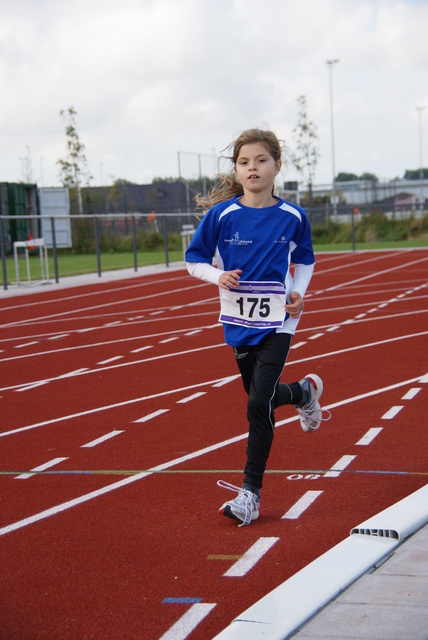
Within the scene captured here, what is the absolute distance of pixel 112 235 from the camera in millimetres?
42469

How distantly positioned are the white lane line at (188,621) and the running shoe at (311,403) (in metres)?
2.06

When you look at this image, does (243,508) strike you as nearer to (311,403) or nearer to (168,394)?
(311,403)

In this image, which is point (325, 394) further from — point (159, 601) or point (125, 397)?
point (159, 601)

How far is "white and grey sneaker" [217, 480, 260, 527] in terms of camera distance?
4.82 meters

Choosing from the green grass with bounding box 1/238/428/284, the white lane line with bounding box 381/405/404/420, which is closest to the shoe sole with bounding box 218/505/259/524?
the white lane line with bounding box 381/405/404/420

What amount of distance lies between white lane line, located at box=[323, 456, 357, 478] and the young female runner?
2.60ft

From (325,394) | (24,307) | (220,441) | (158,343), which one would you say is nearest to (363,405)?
(325,394)

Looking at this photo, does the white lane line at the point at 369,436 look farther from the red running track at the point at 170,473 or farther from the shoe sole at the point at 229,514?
the shoe sole at the point at 229,514

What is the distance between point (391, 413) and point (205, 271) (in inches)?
110

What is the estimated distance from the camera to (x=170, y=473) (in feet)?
19.4

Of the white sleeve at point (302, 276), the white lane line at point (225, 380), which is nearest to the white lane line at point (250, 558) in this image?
the white sleeve at point (302, 276)

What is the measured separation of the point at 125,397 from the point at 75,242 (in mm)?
32682

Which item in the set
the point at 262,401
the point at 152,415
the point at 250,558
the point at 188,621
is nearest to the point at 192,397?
the point at 152,415

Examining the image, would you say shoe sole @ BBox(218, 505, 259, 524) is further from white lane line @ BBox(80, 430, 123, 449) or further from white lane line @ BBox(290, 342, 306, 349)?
white lane line @ BBox(290, 342, 306, 349)
